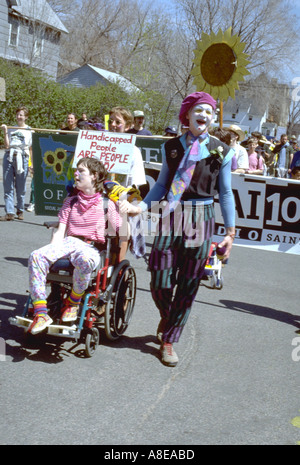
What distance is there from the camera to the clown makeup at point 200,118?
4325 millimetres

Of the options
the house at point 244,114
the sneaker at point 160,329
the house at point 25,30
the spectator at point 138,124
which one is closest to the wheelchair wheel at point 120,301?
the sneaker at point 160,329

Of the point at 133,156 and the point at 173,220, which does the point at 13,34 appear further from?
the point at 173,220

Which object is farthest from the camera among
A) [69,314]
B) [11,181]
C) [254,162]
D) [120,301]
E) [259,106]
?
[259,106]

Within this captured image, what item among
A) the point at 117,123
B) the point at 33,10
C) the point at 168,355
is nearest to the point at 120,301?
the point at 168,355

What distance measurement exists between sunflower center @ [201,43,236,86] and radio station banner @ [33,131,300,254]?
42.4 inches

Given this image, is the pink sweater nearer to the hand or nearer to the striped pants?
the striped pants

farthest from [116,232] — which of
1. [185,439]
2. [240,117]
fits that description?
[240,117]

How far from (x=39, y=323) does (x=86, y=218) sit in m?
1.00

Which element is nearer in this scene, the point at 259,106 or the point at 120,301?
the point at 120,301

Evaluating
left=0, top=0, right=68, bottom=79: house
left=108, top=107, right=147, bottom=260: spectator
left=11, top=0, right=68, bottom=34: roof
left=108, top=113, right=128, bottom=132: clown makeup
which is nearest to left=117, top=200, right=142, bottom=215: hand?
left=108, top=107, right=147, bottom=260: spectator

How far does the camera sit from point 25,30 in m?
36.9

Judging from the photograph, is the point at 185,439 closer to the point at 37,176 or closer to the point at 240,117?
the point at 37,176

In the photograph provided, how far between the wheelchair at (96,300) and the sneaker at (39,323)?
39 millimetres

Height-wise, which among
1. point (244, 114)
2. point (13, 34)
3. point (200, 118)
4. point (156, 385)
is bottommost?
point (156, 385)
